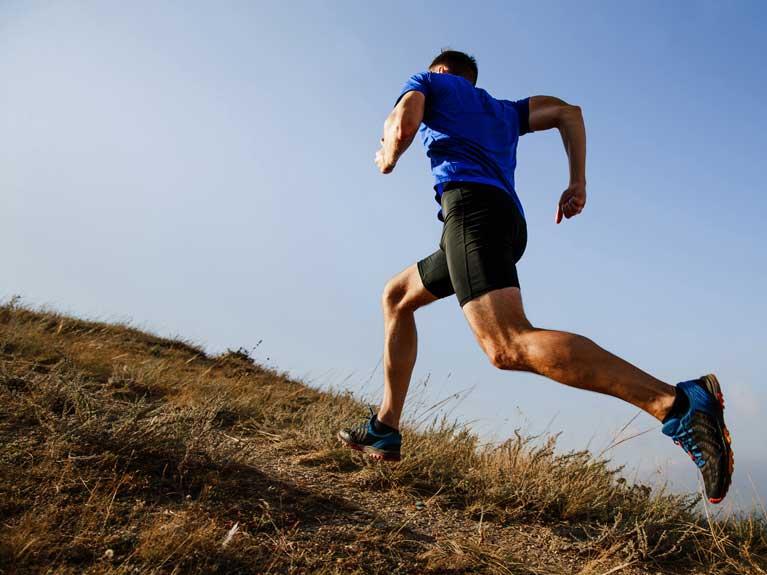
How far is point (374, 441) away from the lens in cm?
301

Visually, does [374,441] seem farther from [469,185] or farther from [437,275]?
[469,185]

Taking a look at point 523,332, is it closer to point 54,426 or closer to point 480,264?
point 480,264

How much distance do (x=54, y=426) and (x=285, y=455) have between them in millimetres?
1280

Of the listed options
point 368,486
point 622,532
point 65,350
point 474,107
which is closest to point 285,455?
point 368,486

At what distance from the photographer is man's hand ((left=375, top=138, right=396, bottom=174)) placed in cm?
248

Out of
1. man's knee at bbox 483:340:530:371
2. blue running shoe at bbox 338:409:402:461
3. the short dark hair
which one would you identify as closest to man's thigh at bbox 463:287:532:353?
man's knee at bbox 483:340:530:371

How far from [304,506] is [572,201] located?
195 cm

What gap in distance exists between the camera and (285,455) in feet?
11.5

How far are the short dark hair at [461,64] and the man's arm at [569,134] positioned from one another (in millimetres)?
380

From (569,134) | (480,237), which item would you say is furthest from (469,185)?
(569,134)

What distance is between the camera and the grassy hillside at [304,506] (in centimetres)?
204

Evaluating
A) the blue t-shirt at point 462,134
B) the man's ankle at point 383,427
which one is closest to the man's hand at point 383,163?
the blue t-shirt at point 462,134

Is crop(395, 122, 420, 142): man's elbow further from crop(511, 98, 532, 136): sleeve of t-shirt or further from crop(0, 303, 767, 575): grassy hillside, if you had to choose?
crop(0, 303, 767, 575): grassy hillside

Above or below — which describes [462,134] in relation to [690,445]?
above
